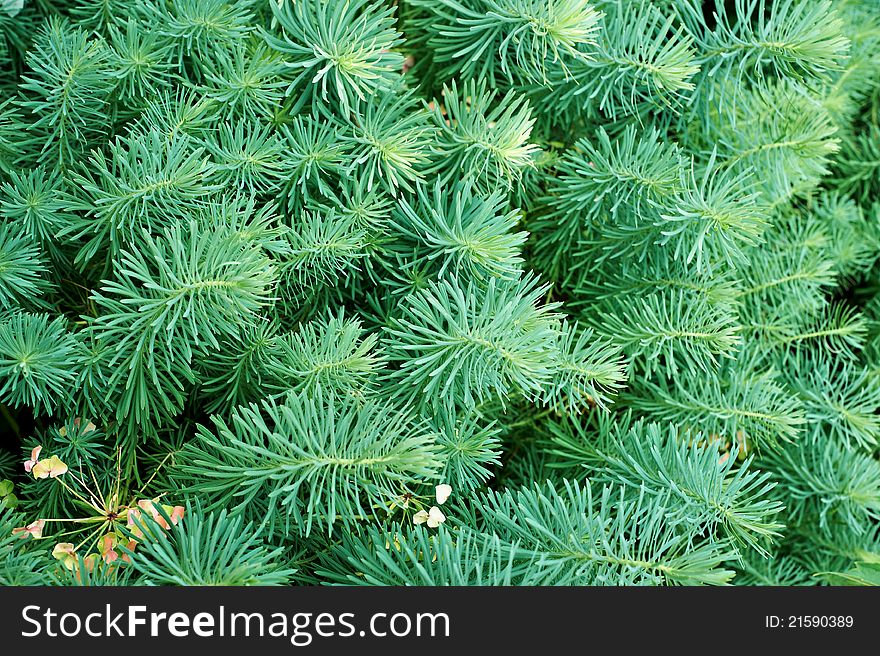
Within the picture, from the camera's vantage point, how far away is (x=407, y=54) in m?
0.62

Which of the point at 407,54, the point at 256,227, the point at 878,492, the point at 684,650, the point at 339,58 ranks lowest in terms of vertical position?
the point at 684,650

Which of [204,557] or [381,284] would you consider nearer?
[204,557]

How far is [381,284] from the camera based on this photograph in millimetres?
564

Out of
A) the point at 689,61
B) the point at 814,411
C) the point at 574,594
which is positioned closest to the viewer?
the point at 574,594

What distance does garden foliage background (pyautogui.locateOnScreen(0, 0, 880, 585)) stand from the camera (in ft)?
1.53

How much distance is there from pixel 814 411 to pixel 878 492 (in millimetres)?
94

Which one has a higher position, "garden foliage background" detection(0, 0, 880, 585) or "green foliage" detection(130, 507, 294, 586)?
"garden foliage background" detection(0, 0, 880, 585)

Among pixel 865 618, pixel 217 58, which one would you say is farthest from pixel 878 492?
pixel 217 58

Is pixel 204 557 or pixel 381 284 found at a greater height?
pixel 381 284

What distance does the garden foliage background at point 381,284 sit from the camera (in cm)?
47

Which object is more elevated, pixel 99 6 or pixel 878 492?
pixel 99 6

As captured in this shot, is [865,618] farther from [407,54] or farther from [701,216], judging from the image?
[407,54]

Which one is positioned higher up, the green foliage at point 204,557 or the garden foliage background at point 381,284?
the garden foliage background at point 381,284

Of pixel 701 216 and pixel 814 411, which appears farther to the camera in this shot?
pixel 814 411
